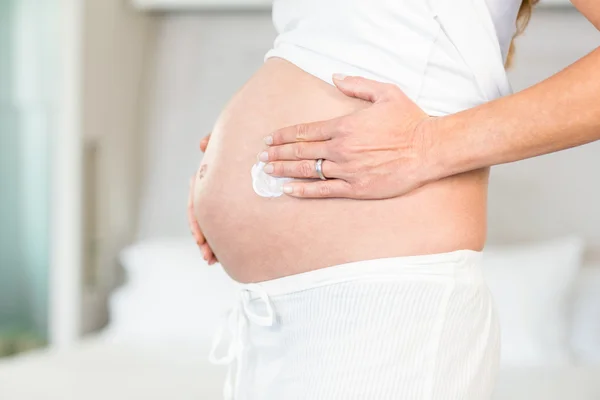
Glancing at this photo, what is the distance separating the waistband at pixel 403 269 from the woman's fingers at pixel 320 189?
0.07 m

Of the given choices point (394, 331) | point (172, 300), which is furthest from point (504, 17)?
point (172, 300)

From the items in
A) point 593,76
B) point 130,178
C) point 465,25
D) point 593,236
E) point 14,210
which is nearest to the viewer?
point 593,76

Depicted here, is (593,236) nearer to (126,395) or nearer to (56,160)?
(126,395)

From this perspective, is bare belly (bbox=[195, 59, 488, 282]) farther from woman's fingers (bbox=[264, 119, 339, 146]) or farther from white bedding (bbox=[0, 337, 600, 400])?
white bedding (bbox=[0, 337, 600, 400])

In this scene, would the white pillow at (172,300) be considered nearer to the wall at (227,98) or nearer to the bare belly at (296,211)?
the wall at (227,98)

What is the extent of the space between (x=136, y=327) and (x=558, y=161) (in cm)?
126

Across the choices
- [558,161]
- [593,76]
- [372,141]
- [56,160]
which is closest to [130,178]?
[56,160]

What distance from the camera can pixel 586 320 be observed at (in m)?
1.96

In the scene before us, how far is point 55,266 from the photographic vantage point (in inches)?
86.3

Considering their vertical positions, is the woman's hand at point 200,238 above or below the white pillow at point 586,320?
above

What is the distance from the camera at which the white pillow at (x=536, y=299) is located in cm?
186

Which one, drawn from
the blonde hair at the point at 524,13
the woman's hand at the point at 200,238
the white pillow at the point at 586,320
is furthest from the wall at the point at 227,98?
the woman's hand at the point at 200,238

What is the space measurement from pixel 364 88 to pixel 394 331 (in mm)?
252

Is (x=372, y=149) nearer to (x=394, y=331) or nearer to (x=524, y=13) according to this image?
(x=394, y=331)
